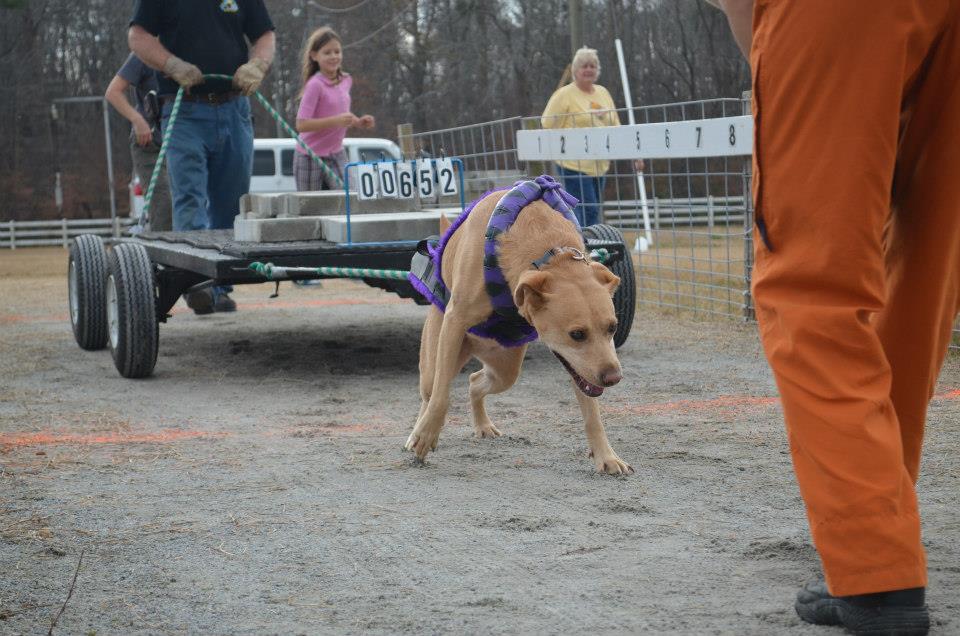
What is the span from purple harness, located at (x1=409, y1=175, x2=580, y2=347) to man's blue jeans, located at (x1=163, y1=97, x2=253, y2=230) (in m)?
3.77

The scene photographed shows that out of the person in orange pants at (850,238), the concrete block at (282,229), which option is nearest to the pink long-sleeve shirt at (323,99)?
the concrete block at (282,229)

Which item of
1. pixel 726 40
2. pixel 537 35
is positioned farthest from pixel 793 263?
pixel 537 35

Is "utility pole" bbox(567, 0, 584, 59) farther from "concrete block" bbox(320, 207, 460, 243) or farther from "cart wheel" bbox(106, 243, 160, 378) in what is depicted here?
"cart wheel" bbox(106, 243, 160, 378)

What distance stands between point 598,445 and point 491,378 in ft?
2.13

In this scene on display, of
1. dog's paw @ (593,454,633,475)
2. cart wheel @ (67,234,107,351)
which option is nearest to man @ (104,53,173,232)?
cart wheel @ (67,234,107,351)

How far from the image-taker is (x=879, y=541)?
2078 millimetres

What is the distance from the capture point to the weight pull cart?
5.68 meters

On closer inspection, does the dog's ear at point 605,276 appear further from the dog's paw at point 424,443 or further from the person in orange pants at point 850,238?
the person in orange pants at point 850,238

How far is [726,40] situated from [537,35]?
26.2 ft

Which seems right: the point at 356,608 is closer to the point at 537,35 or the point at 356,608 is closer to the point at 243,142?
the point at 243,142

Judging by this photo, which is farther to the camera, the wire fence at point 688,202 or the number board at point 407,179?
the wire fence at point 688,202

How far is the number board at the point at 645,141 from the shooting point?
281 inches

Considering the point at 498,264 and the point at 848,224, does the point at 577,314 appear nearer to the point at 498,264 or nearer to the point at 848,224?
the point at 498,264

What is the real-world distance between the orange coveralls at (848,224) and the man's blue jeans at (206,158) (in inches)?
232
